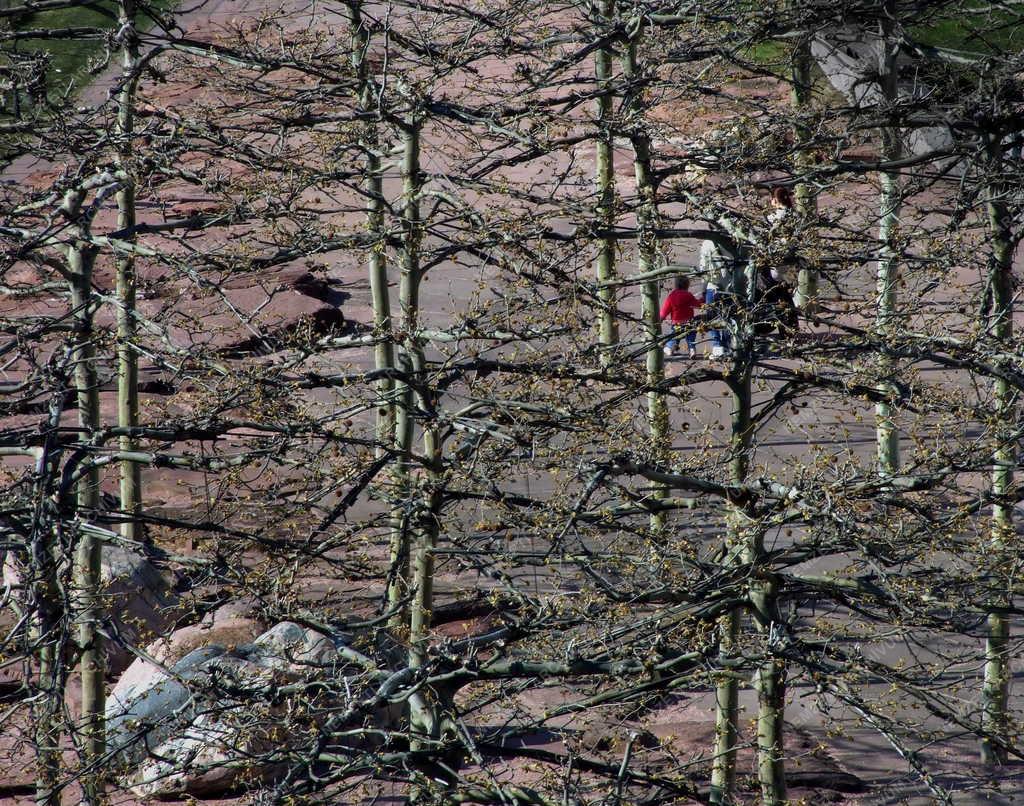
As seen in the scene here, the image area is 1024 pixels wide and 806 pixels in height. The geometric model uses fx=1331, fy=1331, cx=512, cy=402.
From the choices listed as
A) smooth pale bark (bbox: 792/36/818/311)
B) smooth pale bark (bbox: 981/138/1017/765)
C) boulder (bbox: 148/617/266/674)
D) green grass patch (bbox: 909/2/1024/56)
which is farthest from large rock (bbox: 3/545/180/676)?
green grass patch (bbox: 909/2/1024/56)

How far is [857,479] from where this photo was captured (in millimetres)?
7398

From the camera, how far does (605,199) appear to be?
31.8 feet

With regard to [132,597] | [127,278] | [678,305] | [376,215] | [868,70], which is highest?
[868,70]

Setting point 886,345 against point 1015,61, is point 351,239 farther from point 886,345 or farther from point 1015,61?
point 1015,61

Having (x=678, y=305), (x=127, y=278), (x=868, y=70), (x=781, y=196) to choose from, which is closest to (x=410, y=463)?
(x=127, y=278)

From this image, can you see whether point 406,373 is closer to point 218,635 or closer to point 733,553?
point 733,553

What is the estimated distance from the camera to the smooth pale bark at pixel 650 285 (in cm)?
838

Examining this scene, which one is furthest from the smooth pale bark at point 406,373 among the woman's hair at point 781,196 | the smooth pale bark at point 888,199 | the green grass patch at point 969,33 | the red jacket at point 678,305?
the woman's hair at point 781,196

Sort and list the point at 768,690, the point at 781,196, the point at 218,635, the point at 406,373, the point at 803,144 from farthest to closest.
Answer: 1. the point at 781,196
2. the point at 218,635
3. the point at 803,144
4. the point at 406,373
5. the point at 768,690

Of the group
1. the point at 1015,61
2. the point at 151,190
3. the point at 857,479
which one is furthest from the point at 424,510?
the point at 1015,61

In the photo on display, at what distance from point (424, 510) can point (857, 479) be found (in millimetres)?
2686

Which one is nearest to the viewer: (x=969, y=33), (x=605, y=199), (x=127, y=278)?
(x=605, y=199)

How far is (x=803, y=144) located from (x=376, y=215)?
326 cm

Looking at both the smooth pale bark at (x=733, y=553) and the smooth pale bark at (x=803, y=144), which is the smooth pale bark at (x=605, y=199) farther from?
the smooth pale bark at (x=803, y=144)
